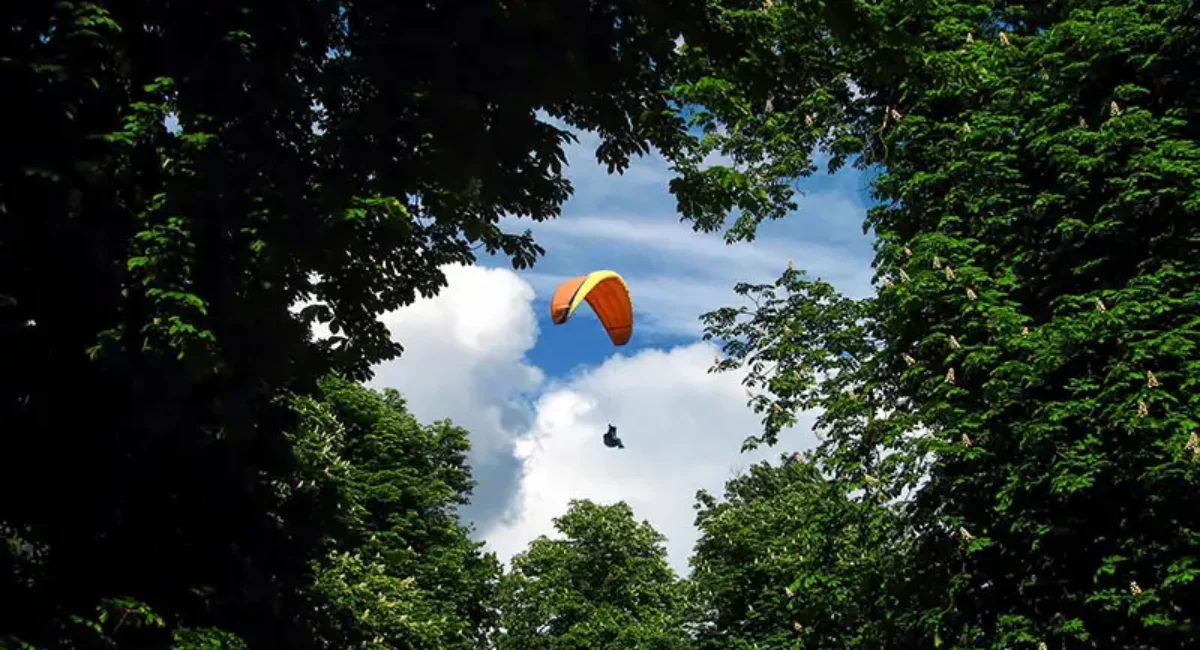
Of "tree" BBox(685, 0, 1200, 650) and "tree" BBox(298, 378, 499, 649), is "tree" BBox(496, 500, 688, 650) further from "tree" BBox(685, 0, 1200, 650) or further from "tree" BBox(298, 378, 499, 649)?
"tree" BBox(685, 0, 1200, 650)

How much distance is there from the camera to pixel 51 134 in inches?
312

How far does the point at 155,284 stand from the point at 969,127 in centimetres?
1329

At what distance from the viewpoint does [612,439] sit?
35594 mm

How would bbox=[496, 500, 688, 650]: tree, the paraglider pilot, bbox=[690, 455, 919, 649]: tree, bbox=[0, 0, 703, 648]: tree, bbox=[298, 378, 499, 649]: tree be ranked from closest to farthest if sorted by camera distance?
bbox=[0, 0, 703, 648]: tree
bbox=[690, 455, 919, 649]: tree
bbox=[298, 378, 499, 649]: tree
the paraglider pilot
bbox=[496, 500, 688, 650]: tree

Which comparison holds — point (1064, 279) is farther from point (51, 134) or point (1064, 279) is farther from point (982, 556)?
point (51, 134)

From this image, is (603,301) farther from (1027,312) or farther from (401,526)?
(1027,312)

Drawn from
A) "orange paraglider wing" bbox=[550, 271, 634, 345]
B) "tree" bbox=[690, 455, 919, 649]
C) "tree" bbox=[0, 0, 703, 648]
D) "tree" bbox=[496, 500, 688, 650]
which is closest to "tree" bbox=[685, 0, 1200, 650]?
"tree" bbox=[690, 455, 919, 649]

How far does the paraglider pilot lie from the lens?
3506 cm

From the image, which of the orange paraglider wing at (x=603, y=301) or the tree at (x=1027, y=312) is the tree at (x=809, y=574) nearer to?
the tree at (x=1027, y=312)

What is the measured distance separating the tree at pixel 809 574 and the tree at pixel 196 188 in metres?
9.98

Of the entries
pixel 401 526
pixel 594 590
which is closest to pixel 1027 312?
pixel 401 526

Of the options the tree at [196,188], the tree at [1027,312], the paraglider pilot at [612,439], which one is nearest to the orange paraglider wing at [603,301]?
the paraglider pilot at [612,439]

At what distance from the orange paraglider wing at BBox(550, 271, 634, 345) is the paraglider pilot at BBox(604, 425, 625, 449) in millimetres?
3218

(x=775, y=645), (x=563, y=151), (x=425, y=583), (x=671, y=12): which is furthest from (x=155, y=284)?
(x=425, y=583)
